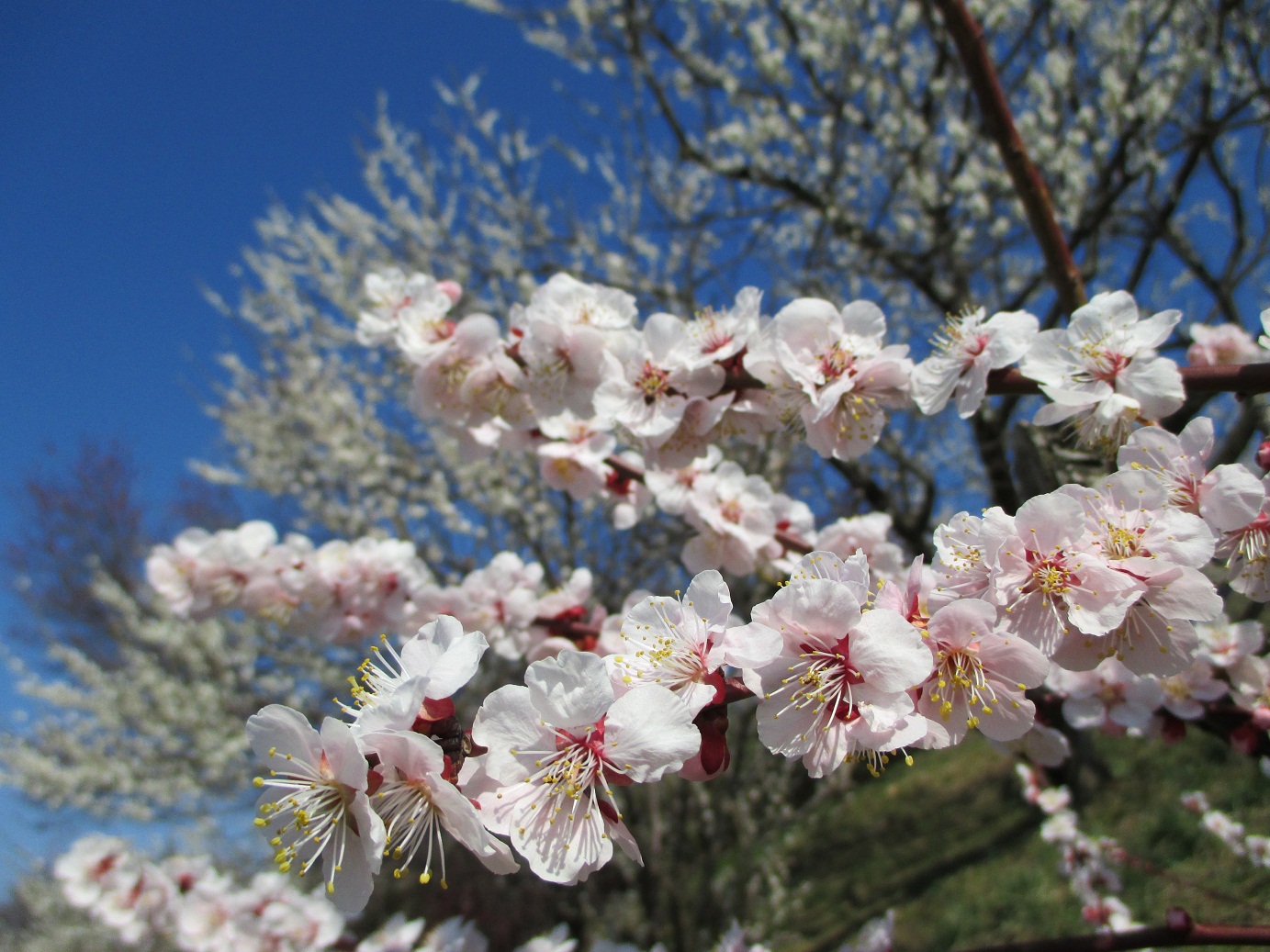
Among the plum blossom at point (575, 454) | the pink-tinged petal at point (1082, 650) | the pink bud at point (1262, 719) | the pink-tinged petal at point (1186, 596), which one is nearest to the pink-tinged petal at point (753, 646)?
the pink-tinged petal at point (1082, 650)

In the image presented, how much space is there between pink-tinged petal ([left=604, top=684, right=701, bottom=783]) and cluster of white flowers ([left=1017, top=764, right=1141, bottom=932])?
2.99m

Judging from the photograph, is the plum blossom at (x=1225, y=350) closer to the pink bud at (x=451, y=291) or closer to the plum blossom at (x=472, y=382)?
the plum blossom at (x=472, y=382)

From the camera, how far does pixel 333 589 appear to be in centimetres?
238

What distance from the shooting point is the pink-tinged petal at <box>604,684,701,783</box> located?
0.86 m

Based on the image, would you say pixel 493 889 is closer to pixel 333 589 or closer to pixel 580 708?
pixel 333 589

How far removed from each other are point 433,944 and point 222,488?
27.4 feet

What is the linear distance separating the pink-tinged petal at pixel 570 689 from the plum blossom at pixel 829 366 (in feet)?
2.32

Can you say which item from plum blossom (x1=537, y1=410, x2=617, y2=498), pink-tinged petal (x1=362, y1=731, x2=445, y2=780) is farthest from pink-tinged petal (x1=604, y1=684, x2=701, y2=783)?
plum blossom (x1=537, y1=410, x2=617, y2=498)

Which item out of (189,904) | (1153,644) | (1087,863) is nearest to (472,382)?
(1153,644)

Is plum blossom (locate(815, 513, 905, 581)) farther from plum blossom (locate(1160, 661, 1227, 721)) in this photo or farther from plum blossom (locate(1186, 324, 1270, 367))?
plum blossom (locate(1186, 324, 1270, 367))

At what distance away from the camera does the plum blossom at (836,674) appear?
2.95ft

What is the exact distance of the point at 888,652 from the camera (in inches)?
35.3

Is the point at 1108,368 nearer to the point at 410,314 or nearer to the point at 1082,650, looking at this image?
the point at 1082,650

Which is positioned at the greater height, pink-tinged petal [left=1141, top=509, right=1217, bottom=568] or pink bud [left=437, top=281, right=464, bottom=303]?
pink bud [left=437, top=281, right=464, bottom=303]
